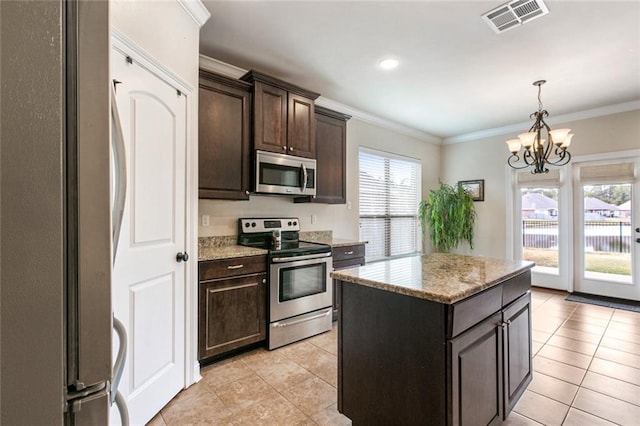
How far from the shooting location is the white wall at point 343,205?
120 inches

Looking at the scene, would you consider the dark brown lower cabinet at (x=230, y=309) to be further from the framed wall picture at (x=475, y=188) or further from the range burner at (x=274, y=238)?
the framed wall picture at (x=475, y=188)

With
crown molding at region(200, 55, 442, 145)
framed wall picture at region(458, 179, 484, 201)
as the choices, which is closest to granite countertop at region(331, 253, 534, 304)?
crown molding at region(200, 55, 442, 145)

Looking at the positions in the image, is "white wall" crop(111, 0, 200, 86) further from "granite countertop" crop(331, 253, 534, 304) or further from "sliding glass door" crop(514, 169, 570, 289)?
"sliding glass door" crop(514, 169, 570, 289)

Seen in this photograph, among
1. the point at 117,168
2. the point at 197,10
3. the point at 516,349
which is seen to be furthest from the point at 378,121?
the point at 117,168

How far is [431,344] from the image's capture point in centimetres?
134

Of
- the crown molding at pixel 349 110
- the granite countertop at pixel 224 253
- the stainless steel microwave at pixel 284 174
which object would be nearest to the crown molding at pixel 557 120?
the crown molding at pixel 349 110

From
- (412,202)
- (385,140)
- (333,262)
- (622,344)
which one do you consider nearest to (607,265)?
(622,344)

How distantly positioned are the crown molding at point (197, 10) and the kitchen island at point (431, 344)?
2.06 meters

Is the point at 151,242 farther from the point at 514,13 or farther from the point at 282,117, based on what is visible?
the point at 514,13

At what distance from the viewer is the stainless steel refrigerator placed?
462mm

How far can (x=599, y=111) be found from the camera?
430cm

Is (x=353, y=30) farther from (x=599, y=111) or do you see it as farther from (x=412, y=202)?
(x=599, y=111)

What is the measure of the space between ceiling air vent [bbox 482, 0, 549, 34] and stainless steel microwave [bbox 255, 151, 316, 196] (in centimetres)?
197

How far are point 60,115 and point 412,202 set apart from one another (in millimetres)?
5476
